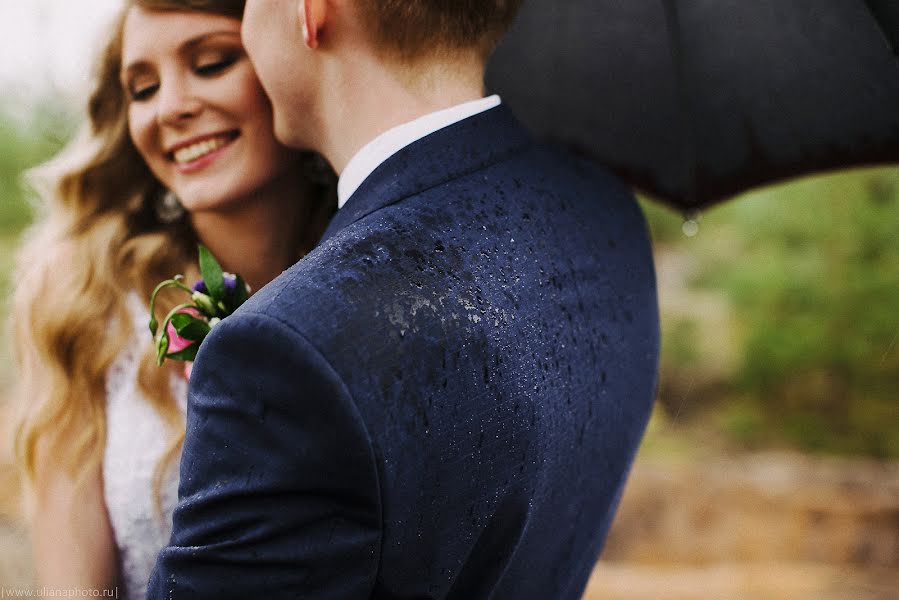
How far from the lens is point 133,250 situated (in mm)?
2379

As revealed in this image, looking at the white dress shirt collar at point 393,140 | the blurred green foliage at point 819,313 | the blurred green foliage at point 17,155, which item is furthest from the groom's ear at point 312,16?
the blurred green foliage at point 17,155

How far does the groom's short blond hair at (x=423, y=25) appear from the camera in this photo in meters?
1.48

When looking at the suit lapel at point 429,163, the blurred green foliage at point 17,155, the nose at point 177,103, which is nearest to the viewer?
the suit lapel at point 429,163

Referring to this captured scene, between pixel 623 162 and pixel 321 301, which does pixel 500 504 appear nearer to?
pixel 321 301

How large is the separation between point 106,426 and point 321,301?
1300 mm

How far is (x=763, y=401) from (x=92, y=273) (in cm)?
627

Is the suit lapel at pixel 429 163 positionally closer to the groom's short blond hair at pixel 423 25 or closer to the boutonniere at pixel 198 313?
the groom's short blond hair at pixel 423 25

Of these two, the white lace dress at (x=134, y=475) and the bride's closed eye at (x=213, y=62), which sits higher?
the bride's closed eye at (x=213, y=62)

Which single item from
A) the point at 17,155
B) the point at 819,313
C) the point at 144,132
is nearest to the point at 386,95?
the point at 144,132

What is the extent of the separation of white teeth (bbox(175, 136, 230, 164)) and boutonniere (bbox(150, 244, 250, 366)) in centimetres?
32

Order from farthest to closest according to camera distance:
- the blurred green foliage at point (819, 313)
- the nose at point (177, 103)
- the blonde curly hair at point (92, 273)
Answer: the blurred green foliage at point (819, 313)
the blonde curly hair at point (92, 273)
the nose at point (177, 103)

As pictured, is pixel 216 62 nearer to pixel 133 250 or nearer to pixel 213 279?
pixel 213 279

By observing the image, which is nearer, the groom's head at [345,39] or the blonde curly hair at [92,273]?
the groom's head at [345,39]

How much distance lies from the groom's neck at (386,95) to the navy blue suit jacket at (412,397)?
71mm
